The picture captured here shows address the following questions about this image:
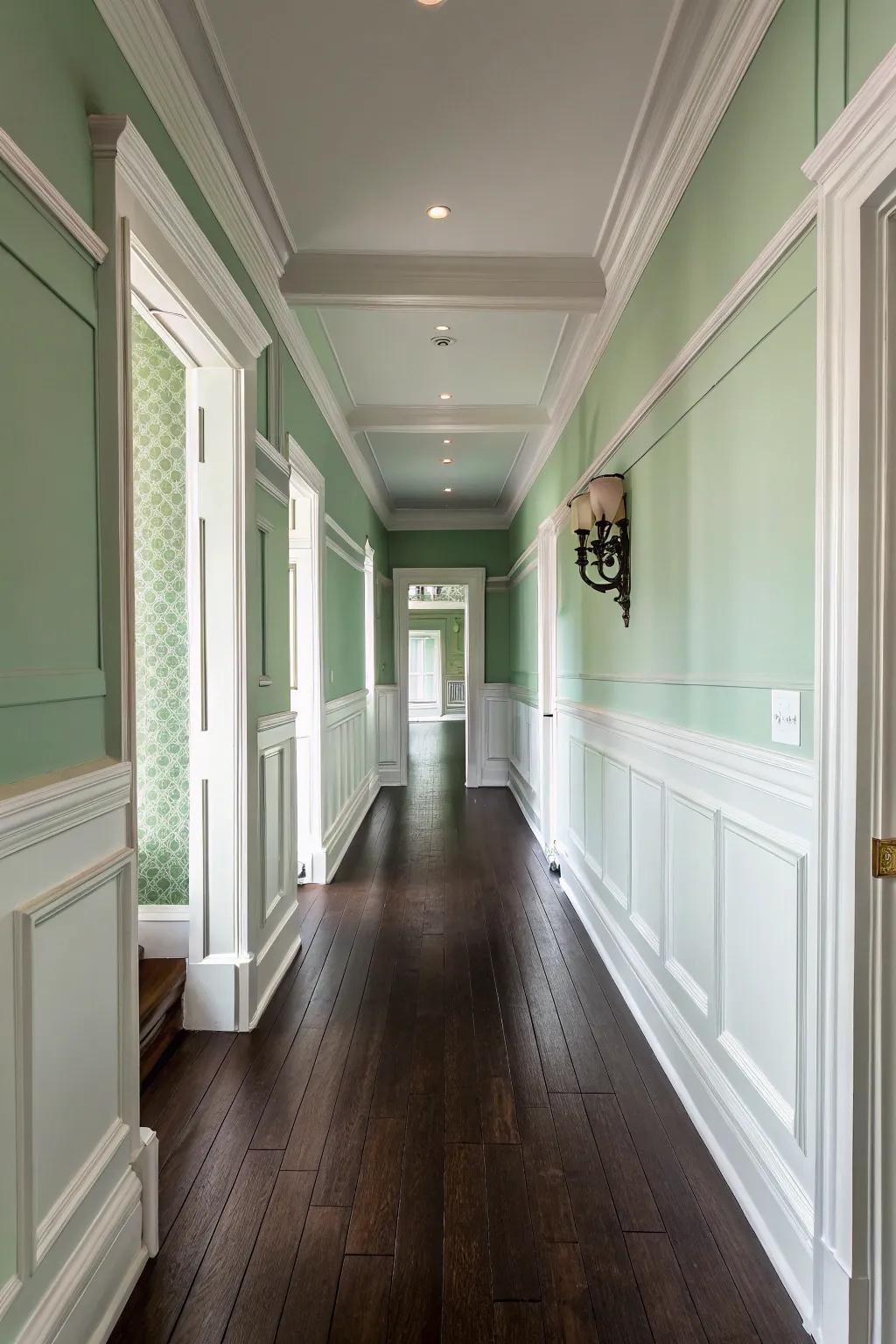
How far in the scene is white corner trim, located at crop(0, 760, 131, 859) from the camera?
4.09 ft

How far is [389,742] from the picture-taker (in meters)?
8.34

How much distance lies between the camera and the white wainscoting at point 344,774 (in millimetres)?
4770

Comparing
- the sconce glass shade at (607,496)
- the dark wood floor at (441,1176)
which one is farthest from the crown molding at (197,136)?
the dark wood floor at (441,1176)

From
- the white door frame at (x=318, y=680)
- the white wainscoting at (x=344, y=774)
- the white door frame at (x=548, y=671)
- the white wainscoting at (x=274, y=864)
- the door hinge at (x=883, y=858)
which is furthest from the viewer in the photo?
the white door frame at (x=548, y=671)

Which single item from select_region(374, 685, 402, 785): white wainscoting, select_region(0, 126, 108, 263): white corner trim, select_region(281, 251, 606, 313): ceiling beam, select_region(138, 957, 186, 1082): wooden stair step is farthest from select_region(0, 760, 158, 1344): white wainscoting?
select_region(374, 685, 402, 785): white wainscoting

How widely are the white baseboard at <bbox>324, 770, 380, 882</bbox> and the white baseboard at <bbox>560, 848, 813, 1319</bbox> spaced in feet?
6.98

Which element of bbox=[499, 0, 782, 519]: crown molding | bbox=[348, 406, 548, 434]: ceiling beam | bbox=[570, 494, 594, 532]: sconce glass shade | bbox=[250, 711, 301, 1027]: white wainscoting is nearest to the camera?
bbox=[499, 0, 782, 519]: crown molding

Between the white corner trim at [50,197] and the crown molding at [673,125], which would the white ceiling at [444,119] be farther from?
the white corner trim at [50,197]

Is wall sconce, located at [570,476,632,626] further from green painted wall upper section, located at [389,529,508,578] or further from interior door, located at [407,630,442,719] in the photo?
interior door, located at [407,630,442,719]

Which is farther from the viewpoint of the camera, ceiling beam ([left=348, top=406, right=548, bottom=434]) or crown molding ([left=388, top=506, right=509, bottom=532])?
crown molding ([left=388, top=506, right=509, bottom=532])

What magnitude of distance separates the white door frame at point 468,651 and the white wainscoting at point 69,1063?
260 inches

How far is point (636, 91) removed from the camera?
7.16ft

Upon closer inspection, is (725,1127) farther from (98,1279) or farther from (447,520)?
(447,520)

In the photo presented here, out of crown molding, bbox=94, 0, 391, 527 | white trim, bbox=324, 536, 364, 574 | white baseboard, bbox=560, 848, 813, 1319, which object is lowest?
white baseboard, bbox=560, 848, 813, 1319
